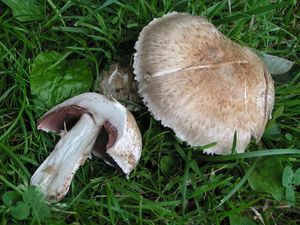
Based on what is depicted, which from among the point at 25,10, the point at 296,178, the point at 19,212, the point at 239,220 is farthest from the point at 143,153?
the point at 25,10

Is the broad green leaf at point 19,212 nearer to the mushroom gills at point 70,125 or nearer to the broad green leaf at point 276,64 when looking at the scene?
the mushroom gills at point 70,125

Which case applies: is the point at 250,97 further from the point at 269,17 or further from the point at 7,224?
the point at 7,224

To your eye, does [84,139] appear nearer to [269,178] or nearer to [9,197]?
[9,197]

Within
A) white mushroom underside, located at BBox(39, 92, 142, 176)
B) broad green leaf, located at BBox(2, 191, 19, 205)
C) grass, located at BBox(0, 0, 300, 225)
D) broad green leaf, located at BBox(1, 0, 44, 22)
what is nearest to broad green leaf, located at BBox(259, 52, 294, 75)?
grass, located at BBox(0, 0, 300, 225)

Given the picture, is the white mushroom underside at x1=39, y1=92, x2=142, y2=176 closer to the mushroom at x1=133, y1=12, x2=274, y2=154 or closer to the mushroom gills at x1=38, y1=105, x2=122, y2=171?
the mushroom gills at x1=38, y1=105, x2=122, y2=171

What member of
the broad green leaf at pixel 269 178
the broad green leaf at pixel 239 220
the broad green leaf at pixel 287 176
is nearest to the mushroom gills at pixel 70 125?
the broad green leaf at pixel 239 220

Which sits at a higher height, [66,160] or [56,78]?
[56,78]
